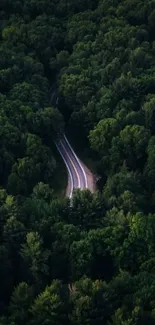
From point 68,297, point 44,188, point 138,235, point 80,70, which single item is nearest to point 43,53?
point 80,70

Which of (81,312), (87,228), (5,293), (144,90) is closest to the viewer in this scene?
(81,312)

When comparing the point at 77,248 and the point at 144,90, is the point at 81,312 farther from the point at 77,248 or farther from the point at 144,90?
the point at 144,90

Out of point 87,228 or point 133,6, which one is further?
point 133,6

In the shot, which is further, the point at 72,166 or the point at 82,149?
the point at 82,149

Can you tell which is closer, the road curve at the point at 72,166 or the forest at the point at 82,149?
the forest at the point at 82,149

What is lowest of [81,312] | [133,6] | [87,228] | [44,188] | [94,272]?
[81,312]
